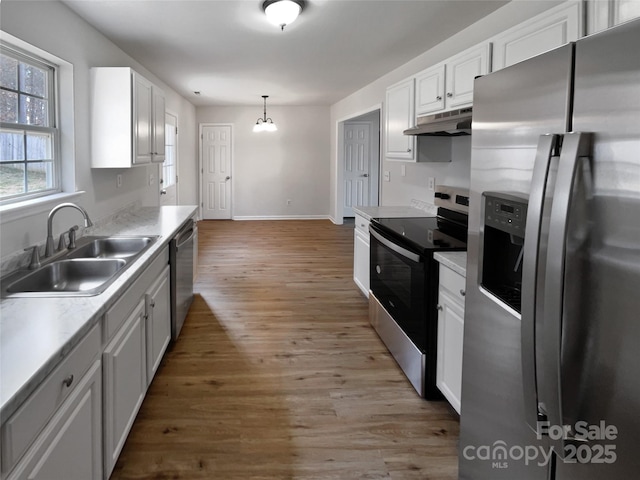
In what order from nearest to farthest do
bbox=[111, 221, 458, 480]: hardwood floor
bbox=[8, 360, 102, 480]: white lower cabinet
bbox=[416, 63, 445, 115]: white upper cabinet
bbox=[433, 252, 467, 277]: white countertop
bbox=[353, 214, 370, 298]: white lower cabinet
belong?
bbox=[8, 360, 102, 480]: white lower cabinet < bbox=[111, 221, 458, 480]: hardwood floor < bbox=[433, 252, 467, 277]: white countertop < bbox=[416, 63, 445, 115]: white upper cabinet < bbox=[353, 214, 370, 298]: white lower cabinet

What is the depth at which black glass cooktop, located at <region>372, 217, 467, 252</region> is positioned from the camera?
2.76 metres

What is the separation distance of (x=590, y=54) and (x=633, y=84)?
0.16 meters

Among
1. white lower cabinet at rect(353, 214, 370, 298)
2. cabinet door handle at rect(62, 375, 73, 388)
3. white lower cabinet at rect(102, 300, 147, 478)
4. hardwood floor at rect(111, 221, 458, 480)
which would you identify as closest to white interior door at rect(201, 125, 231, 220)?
hardwood floor at rect(111, 221, 458, 480)

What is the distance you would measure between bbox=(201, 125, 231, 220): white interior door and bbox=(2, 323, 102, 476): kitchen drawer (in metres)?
8.74

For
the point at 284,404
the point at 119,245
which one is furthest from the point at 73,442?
the point at 119,245

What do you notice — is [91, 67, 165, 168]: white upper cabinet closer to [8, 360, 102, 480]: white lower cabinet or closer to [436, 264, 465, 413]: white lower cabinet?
[8, 360, 102, 480]: white lower cabinet

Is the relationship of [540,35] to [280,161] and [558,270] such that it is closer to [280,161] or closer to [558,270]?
[558,270]

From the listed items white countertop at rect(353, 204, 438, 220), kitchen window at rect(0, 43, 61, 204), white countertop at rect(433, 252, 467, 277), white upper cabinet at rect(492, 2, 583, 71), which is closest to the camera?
white upper cabinet at rect(492, 2, 583, 71)

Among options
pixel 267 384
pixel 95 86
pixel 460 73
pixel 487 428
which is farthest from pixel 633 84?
pixel 95 86

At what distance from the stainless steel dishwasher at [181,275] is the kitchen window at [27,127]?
876 millimetres

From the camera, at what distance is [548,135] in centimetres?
110

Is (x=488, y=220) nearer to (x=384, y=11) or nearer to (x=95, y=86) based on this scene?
(x=384, y=11)

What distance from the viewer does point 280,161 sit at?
33.6 feet

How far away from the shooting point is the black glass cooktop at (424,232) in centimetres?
276
